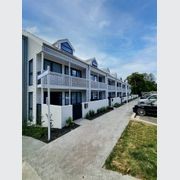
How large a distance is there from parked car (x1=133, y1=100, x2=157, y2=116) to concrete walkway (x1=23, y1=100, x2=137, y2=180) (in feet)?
20.6

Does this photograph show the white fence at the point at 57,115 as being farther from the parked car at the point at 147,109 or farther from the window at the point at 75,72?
the window at the point at 75,72

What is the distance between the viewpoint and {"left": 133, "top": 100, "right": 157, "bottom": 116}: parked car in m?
12.8

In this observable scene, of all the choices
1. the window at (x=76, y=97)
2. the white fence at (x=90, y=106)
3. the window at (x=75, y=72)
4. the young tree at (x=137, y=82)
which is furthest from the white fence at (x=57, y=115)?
the young tree at (x=137, y=82)

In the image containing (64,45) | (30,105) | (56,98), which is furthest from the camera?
(64,45)

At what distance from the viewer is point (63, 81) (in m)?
12.0

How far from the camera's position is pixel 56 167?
4656 millimetres

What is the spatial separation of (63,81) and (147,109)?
7.27 meters

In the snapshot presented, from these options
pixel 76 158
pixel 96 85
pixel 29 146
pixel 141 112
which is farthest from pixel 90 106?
pixel 76 158

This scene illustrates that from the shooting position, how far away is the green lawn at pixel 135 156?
4.34m

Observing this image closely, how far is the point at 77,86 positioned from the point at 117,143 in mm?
8465

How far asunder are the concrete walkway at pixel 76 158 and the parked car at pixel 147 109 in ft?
20.6

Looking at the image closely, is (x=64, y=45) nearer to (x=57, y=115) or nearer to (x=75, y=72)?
(x=75, y=72)
